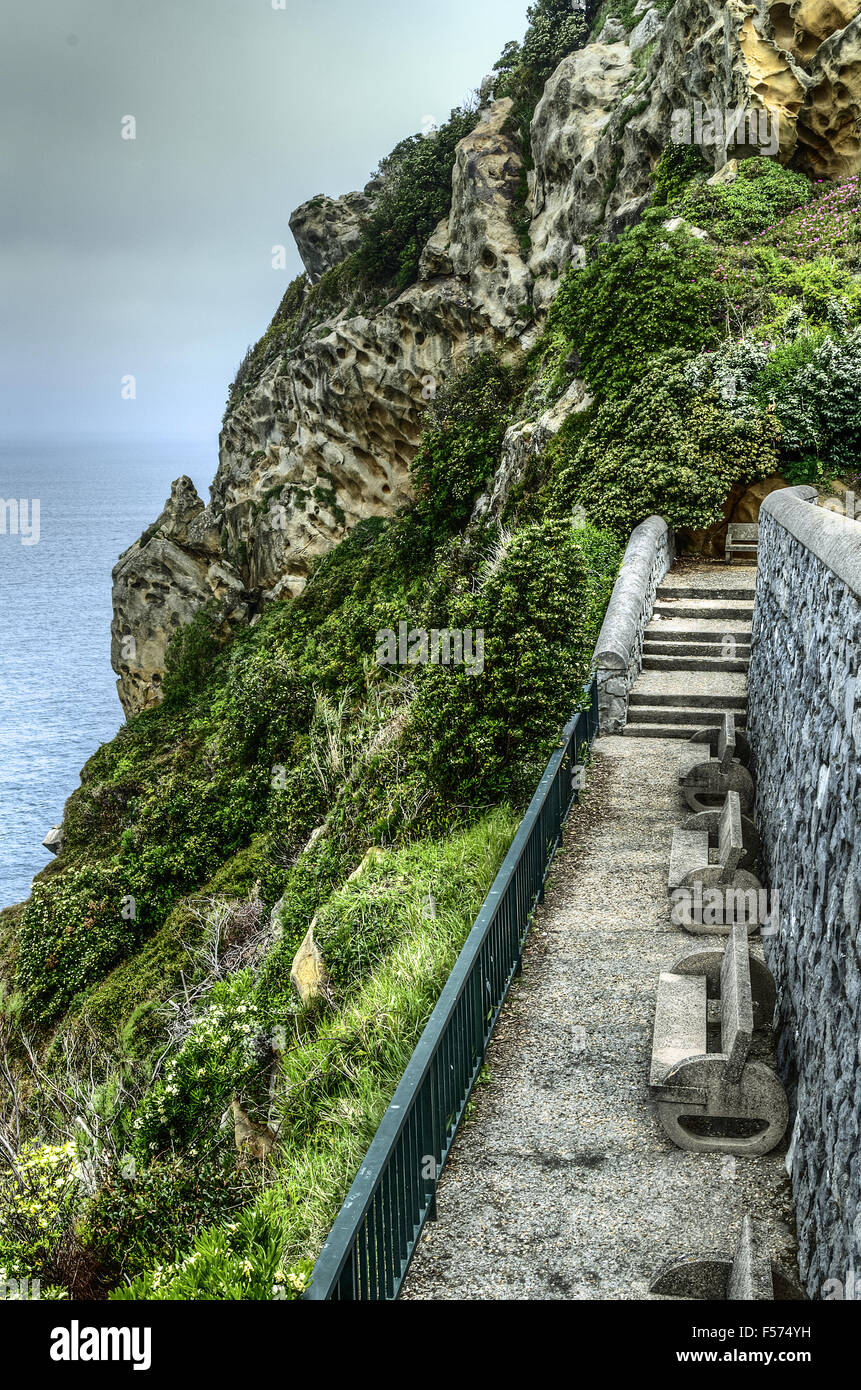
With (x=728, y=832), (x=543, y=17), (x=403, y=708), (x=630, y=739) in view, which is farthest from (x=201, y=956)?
(x=543, y=17)

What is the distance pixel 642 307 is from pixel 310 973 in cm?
1387

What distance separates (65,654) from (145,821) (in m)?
88.9

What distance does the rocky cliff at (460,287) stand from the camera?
20.3m

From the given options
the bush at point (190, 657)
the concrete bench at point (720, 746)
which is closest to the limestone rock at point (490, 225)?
the bush at point (190, 657)

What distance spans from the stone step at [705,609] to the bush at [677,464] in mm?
1686

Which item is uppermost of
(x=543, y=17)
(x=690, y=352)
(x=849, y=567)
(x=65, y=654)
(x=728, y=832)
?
(x=543, y=17)

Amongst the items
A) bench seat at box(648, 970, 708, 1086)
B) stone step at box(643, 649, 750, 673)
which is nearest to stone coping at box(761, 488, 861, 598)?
bench seat at box(648, 970, 708, 1086)

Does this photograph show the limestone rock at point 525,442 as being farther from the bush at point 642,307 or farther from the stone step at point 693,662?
the stone step at point 693,662

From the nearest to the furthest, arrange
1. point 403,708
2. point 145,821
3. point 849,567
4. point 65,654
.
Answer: point 849,567, point 403,708, point 145,821, point 65,654

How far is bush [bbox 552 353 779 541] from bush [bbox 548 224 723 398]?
1.17m

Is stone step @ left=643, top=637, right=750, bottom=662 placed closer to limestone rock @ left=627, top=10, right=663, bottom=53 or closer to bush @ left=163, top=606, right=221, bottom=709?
limestone rock @ left=627, top=10, right=663, bottom=53

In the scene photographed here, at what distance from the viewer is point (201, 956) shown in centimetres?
1359

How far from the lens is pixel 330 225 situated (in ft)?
134
